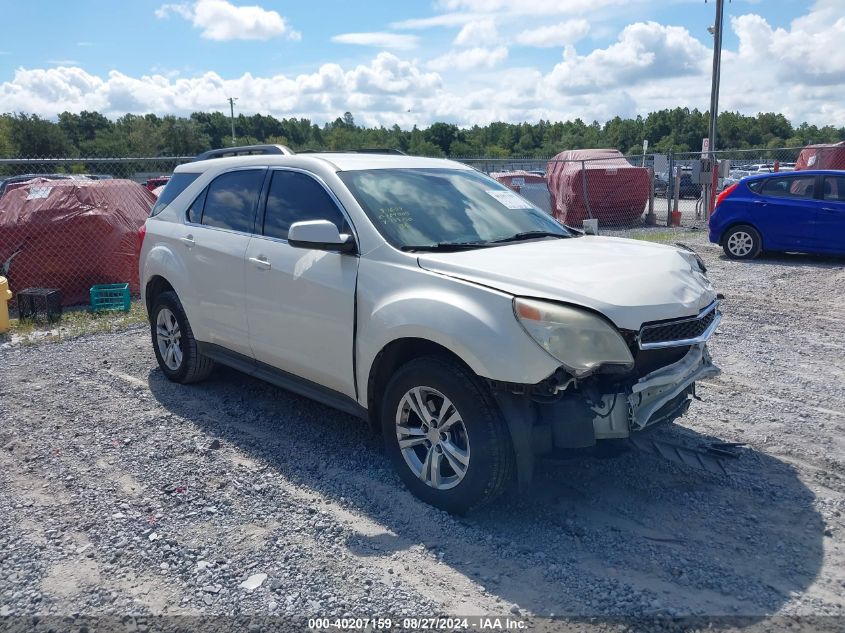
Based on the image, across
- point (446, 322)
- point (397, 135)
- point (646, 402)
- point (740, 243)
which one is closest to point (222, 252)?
point (446, 322)

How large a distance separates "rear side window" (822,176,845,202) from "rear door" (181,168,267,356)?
10617 mm

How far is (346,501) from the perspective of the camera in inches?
165

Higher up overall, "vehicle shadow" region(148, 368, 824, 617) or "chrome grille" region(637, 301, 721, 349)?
"chrome grille" region(637, 301, 721, 349)

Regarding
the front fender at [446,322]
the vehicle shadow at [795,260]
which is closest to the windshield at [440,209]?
the front fender at [446,322]

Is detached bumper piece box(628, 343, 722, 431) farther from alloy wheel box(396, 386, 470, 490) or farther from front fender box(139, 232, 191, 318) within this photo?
front fender box(139, 232, 191, 318)

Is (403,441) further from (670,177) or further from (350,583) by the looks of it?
(670,177)

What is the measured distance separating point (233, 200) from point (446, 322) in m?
2.55

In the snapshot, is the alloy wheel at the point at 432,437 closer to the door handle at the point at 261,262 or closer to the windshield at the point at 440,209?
the windshield at the point at 440,209

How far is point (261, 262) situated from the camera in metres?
4.97

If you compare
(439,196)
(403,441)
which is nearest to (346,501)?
(403,441)

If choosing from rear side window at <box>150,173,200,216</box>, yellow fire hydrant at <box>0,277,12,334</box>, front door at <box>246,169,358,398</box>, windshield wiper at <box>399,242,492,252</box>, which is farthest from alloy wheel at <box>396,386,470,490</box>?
yellow fire hydrant at <box>0,277,12,334</box>

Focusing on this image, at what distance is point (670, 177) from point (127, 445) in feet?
55.1

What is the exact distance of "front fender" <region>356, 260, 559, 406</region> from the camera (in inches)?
138

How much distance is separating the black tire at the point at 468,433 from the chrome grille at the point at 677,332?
33.0 inches
